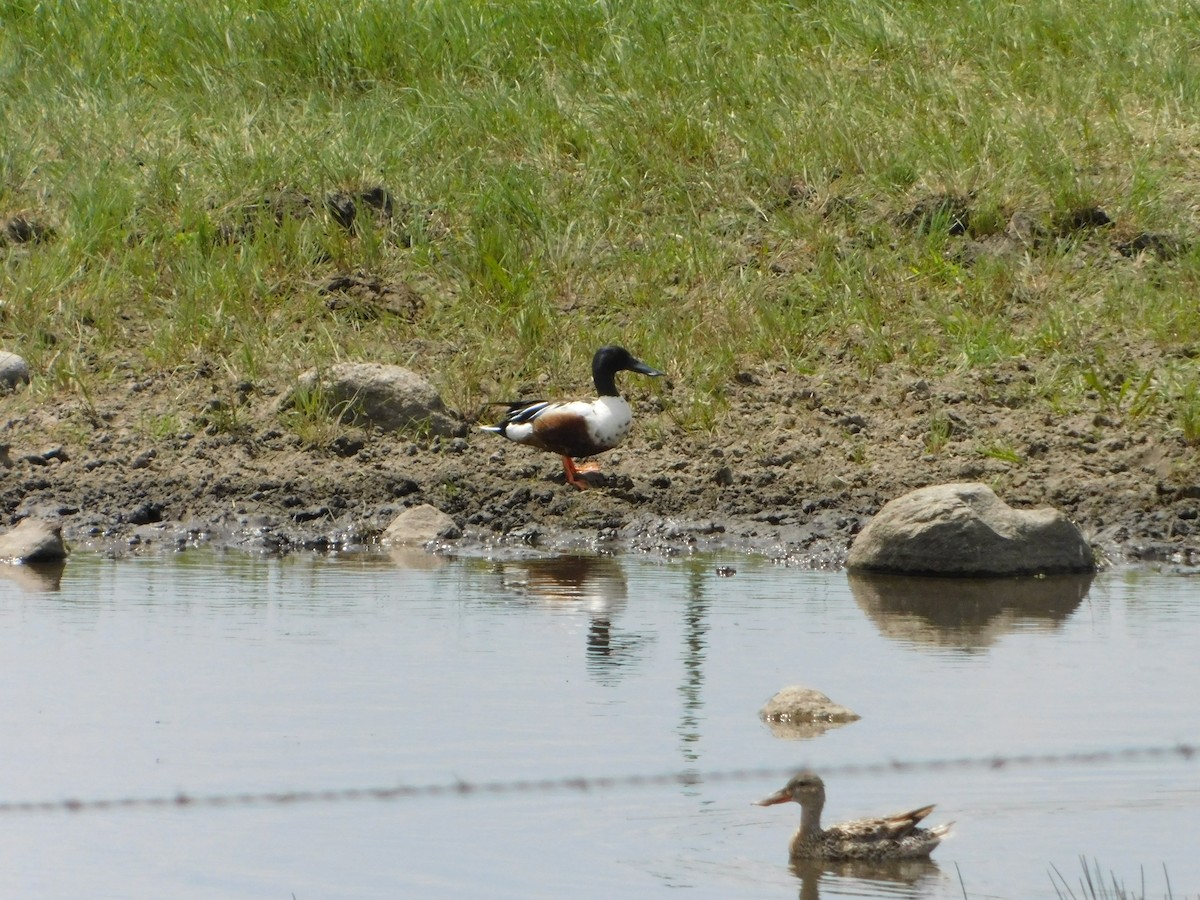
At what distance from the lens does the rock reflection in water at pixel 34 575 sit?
9.00m

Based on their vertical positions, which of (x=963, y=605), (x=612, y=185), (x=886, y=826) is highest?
(x=612, y=185)

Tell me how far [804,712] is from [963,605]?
2.24 meters

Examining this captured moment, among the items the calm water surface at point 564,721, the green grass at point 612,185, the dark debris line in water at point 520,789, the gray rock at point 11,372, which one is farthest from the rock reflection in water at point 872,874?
the gray rock at point 11,372

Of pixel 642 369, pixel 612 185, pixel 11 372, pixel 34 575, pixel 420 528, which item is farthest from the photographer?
pixel 612 185

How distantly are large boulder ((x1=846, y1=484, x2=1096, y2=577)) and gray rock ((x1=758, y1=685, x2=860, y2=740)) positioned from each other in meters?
2.72

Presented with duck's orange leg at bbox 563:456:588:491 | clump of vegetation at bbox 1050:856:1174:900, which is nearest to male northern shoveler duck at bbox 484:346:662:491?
A: duck's orange leg at bbox 563:456:588:491

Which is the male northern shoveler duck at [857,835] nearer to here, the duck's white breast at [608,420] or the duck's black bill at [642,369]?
the duck's white breast at [608,420]

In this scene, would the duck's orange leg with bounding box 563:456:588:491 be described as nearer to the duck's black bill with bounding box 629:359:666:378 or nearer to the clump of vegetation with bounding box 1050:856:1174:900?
the duck's black bill with bounding box 629:359:666:378

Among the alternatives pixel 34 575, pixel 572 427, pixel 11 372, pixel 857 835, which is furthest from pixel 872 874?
pixel 11 372

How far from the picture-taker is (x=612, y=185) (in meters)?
13.8

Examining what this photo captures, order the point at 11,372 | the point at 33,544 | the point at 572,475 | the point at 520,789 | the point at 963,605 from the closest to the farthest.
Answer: the point at 520,789, the point at 963,605, the point at 33,544, the point at 572,475, the point at 11,372

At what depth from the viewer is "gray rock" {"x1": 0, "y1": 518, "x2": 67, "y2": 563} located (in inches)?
382

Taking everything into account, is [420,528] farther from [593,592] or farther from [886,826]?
[886,826]

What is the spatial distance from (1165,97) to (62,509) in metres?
7.93
